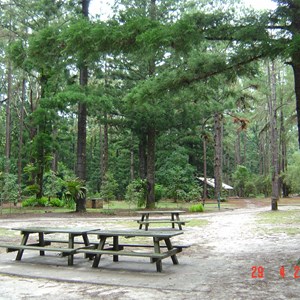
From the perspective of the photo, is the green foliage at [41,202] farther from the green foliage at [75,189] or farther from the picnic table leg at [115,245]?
the picnic table leg at [115,245]

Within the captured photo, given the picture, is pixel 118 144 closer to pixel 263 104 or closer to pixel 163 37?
pixel 263 104

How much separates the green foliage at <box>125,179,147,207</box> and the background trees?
1.23 ft

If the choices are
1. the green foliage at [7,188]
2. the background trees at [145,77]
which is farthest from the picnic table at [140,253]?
the green foliage at [7,188]

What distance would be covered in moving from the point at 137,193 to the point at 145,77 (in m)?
6.65

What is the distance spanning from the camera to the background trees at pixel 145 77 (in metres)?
6.53

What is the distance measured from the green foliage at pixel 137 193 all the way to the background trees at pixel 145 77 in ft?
1.23

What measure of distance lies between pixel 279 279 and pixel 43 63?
221 inches

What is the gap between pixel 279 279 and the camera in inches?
219

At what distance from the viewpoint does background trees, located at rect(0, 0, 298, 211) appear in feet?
21.4

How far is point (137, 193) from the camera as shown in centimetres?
2080

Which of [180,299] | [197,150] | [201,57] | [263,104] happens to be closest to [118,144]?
[197,150]

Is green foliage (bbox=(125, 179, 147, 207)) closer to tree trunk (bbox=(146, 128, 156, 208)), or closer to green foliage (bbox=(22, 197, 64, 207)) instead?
tree trunk (bbox=(146, 128, 156, 208))
